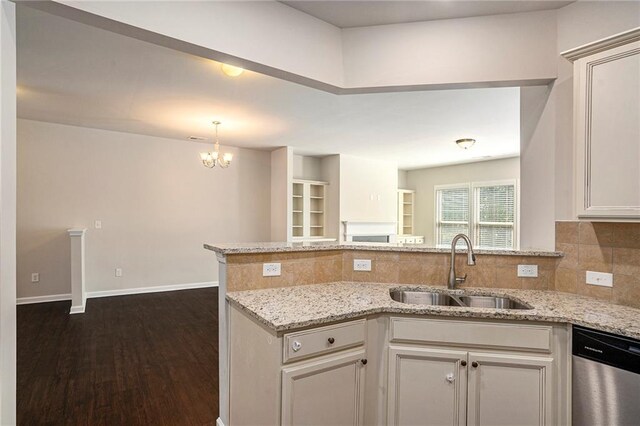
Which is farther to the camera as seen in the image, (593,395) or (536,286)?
(536,286)

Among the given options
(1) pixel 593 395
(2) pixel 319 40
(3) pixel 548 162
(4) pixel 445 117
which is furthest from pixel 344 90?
(4) pixel 445 117

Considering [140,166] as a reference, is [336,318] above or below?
below

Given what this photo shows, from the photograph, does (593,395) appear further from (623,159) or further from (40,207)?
(40,207)

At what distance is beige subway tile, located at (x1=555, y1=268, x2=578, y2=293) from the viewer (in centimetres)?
215

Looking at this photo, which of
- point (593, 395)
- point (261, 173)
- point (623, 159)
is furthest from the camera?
point (261, 173)

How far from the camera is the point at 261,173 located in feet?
23.1

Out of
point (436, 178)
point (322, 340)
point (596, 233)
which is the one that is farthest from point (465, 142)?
point (322, 340)

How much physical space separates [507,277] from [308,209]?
17.1ft

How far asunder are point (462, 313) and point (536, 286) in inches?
33.5

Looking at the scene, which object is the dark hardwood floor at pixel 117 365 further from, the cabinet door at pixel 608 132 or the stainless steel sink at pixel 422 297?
the cabinet door at pixel 608 132

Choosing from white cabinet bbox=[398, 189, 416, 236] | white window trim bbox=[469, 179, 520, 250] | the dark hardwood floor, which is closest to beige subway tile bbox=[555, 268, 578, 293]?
the dark hardwood floor

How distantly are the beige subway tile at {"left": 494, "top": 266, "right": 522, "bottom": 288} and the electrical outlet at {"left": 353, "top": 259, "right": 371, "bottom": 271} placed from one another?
2.83ft

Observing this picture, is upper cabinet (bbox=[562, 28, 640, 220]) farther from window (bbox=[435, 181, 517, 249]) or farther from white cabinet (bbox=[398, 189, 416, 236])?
white cabinet (bbox=[398, 189, 416, 236])

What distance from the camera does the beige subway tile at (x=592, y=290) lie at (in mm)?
2000
